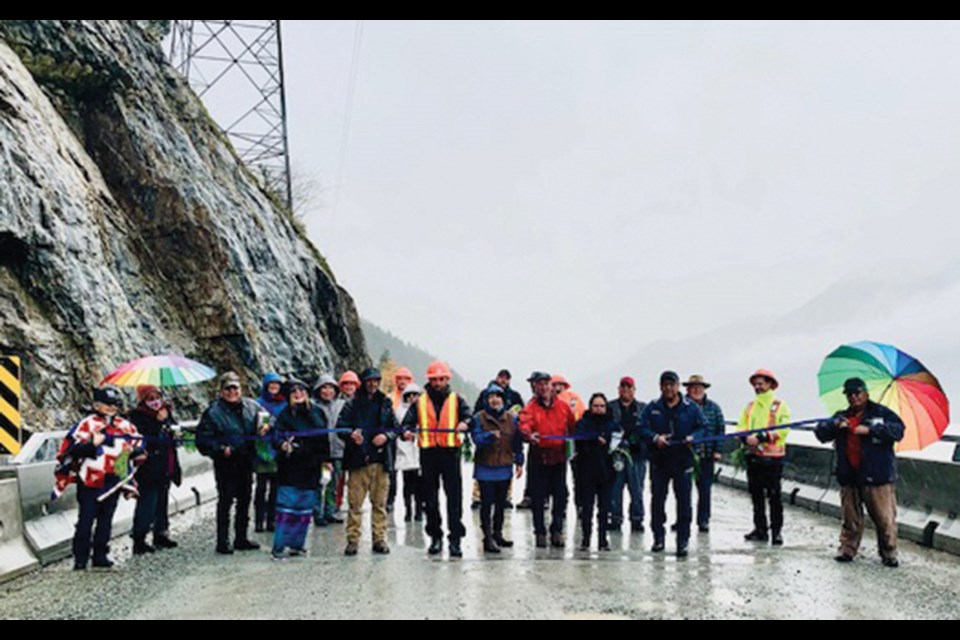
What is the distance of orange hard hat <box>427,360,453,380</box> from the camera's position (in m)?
9.56

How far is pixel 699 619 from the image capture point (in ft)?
19.9

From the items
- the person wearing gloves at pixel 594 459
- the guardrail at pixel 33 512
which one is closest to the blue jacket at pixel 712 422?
the person wearing gloves at pixel 594 459

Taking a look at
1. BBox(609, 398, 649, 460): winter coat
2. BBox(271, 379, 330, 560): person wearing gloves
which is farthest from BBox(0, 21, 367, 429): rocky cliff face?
BBox(609, 398, 649, 460): winter coat

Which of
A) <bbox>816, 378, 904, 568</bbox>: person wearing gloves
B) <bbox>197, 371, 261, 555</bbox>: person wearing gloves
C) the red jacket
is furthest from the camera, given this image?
the red jacket

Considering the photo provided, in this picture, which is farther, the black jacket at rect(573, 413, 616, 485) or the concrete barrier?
the black jacket at rect(573, 413, 616, 485)

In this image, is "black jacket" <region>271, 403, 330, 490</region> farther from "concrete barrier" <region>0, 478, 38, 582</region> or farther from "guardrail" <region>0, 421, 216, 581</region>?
"concrete barrier" <region>0, 478, 38, 582</region>

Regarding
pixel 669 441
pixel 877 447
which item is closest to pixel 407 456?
pixel 669 441

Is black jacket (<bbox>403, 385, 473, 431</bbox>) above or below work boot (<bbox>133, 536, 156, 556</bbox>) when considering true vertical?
above

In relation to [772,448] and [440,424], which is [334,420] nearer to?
[440,424]

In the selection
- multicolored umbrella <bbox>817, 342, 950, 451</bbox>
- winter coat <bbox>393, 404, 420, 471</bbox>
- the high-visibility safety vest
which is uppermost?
multicolored umbrella <bbox>817, 342, 950, 451</bbox>

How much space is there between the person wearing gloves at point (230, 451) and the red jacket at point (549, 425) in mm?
3246

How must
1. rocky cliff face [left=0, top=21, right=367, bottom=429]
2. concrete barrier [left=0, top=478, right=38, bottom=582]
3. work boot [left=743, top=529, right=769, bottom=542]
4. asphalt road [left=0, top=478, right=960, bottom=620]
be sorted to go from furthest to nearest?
rocky cliff face [left=0, top=21, right=367, bottom=429] < work boot [left=743, top=529, right=769, bottom=542] < concrete barrier [left=0, top=478, right=38, bottom=582] < asphalt road [left=0, top=478, right=960, bottom=620]

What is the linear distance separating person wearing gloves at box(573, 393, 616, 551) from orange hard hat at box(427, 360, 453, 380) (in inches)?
68.5
